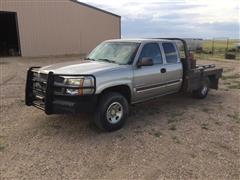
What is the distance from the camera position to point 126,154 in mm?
4566

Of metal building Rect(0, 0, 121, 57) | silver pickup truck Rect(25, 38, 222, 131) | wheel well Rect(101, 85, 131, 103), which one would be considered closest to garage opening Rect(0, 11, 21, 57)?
metal building Rect(0, 0, 121, 57)

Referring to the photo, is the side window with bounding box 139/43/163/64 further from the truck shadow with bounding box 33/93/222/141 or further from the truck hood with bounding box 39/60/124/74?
the truck shadow with bounding box 33/93/222/141

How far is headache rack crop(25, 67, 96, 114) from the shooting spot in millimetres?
4977

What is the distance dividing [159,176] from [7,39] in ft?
86.8

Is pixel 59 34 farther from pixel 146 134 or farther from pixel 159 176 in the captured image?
pixel 159 176

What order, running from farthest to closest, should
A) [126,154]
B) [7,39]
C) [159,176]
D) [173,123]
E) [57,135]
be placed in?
[7,39], [173,123], [57,135], [126,154], [159,176]

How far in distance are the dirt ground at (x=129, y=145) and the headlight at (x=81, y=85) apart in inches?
36.0

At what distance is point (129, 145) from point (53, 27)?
19.1 meters

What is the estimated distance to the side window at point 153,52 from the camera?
20.1 feet

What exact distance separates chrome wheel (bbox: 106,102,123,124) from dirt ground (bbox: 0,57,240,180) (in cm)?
27

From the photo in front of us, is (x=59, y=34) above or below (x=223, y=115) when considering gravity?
above

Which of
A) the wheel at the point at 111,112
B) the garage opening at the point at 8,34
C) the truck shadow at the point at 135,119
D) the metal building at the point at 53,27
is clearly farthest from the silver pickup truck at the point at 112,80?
the garage opening at the point at 8,34

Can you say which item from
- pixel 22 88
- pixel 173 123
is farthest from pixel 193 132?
pixel 22 88

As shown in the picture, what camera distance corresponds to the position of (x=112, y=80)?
5289 millimetres
